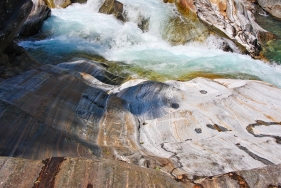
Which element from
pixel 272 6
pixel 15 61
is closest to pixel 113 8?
→ pixel 15 61

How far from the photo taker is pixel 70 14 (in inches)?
632

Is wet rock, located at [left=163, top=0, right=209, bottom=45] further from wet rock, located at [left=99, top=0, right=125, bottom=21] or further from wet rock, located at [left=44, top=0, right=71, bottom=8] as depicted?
wet rock, located at [left=44, top=0, right=71, bottom=8]

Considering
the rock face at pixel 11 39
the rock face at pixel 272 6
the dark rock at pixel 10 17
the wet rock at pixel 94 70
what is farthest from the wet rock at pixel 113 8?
the rock face at pixel 272 6

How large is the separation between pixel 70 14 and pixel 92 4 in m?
1.45

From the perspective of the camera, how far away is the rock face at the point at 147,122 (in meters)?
4.35

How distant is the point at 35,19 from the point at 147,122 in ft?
34.8

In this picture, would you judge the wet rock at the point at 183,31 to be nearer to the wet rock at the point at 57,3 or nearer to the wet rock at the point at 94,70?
the wet rock at the point at 94,70

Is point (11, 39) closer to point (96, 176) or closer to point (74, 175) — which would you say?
point (74, 175)

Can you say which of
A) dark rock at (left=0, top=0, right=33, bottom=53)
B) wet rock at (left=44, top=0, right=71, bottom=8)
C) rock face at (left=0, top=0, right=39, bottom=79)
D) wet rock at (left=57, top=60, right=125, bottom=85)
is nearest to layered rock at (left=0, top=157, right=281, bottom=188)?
rock face at (left=0, top=0, right=39, bottom=79)

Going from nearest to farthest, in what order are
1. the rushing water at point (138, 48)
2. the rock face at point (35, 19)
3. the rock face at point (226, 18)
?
1. the rushing water at point (138, 48)
2. the rock face at point (226, 18)
3. the rock face at point (35, 19)

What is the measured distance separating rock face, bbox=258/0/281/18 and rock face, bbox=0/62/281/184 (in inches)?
602

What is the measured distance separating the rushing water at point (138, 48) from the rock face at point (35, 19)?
0.36 m

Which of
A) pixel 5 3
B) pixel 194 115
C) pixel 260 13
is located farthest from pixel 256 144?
pixel 260 13

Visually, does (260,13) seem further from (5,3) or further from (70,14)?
(5,3)
